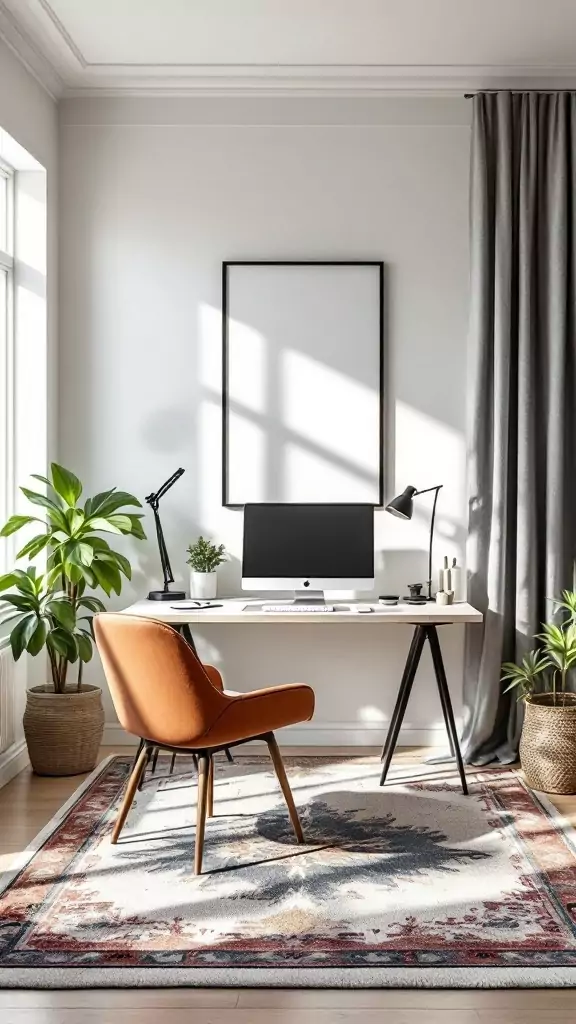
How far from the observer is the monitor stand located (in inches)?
160

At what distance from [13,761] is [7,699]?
0.26 meters

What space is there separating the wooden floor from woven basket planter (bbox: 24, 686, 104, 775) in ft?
5.34

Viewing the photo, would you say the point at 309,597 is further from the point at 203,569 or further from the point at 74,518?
the point at 74,518

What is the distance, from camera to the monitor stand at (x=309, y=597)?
13.3ft

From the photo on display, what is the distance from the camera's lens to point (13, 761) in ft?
12.7

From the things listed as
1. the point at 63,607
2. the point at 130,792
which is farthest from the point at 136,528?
the point at 130,792

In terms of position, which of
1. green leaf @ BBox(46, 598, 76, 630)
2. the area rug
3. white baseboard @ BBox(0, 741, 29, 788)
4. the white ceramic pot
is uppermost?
the white ceramic pot

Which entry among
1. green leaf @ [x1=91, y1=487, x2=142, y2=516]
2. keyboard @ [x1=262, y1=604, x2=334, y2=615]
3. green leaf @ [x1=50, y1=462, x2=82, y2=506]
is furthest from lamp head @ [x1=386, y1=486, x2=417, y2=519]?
green leaf @ [x1=50, y1=462, x2=82, y2=506]

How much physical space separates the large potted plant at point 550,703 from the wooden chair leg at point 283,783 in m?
1.13

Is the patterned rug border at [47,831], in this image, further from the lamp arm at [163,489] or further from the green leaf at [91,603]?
the lamp arm at [163,489]

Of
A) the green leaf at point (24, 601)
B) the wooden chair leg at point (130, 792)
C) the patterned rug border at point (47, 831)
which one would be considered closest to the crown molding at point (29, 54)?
the green leaf at point (24, 601)

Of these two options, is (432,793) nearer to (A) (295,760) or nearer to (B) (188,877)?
(A) (295,760)

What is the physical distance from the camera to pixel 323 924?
2.50 meters

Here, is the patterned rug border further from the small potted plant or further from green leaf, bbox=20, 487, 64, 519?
green leaf, bbox=20, 487, 64, 519
